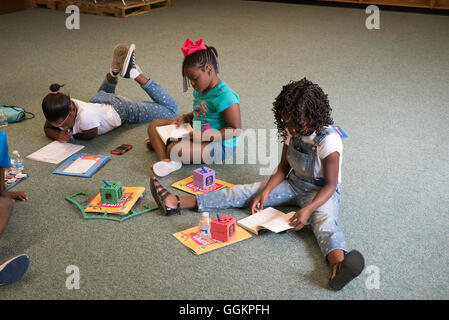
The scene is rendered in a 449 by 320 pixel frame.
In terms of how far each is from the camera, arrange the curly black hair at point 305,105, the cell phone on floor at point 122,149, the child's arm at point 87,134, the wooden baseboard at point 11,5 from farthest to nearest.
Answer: the wooden baseboard at point 11,5 → the child's arm at point 87,134 → the cell phone on floor at point 122,149 → the curly black hair at point 305,105

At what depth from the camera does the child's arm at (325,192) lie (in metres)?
1.70

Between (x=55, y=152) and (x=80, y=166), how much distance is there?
0.24 m

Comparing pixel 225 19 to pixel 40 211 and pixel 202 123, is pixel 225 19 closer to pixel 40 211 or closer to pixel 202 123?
pixel 202 123

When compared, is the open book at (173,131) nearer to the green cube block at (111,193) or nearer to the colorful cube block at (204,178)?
the colorful cube block at (204,178)

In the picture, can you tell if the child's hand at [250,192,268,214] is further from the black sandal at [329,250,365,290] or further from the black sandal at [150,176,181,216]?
the black sandal at [329,250,365,290]

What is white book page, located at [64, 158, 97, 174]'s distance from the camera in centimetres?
227

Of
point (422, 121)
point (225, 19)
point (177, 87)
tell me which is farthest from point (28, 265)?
point (225, 19)

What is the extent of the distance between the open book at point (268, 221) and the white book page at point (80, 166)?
88cm

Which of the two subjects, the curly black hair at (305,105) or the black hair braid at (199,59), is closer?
the curly black hair at (305,105)

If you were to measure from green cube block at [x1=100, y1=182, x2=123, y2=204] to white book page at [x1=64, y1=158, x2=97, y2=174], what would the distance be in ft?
1.22

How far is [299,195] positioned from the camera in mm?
1906
